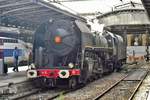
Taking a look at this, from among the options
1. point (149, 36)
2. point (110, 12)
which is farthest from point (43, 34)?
point (110, 12)

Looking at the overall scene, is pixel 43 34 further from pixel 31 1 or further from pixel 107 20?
pixel 107 20

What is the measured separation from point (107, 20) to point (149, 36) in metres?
10.2

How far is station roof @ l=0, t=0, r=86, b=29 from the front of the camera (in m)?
14.9

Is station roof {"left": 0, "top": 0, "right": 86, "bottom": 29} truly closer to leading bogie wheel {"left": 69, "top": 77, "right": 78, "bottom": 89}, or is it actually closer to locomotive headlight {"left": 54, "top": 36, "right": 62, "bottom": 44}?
locomotive headlight {"left": 54, "top": 36, "right": 62, "bottom": 44}

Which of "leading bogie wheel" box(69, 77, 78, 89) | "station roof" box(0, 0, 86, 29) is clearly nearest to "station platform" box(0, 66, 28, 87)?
"leading bogie wheel" box(69, 77, 78, 89)

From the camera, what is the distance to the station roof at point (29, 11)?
14945mm

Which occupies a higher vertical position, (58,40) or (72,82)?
(58,40)

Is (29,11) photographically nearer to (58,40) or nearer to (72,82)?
(58,40)

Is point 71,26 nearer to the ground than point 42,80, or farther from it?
farther from it

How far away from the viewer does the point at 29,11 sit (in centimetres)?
1694

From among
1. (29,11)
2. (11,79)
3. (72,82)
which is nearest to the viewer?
(72,82)

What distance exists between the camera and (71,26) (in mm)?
15250

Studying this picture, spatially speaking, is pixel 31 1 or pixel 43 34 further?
pixel 43 34

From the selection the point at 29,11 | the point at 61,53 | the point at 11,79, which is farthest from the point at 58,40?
the point at 11,79
